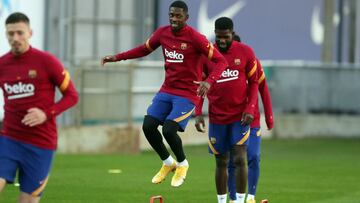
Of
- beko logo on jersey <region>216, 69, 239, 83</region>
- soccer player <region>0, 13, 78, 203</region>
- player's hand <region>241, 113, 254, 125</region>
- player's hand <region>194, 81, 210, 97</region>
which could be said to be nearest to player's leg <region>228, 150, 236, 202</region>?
player's hand <region>241, 113, 254, 125</region>

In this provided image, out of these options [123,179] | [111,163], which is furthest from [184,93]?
[111,163]

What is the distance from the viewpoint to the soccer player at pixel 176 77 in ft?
50.4

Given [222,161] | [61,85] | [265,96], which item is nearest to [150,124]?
[222,161]

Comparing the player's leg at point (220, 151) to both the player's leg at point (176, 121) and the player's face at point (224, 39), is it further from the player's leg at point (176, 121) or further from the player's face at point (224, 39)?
the player's face at point (224, 39)

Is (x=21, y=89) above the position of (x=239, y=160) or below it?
above

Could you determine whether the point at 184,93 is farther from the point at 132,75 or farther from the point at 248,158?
the point at 132,75

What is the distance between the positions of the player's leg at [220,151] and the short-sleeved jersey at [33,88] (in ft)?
12.3

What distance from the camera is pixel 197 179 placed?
72.1ft

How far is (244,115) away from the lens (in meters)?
15.1

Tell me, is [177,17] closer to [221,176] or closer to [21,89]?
[221,176]

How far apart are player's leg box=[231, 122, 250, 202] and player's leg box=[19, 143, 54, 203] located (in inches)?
152

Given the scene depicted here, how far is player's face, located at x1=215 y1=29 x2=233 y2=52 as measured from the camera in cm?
1498

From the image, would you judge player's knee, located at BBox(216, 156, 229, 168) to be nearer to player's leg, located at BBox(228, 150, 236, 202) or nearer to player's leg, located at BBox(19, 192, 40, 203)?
player's leg, located at BBox(228, 150, 236, 202)

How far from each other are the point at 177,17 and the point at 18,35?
13.0 ft
